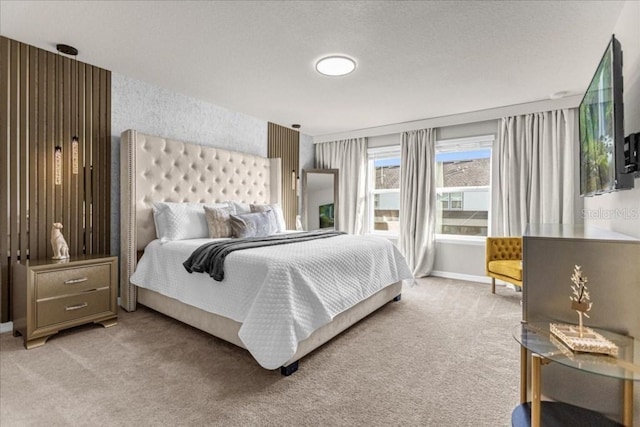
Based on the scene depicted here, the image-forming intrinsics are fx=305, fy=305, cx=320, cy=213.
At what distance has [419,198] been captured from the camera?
192 inches

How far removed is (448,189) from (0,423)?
5.18 meters

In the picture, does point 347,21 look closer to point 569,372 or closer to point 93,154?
point 569,372

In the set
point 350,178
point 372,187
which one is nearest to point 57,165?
point 350,178

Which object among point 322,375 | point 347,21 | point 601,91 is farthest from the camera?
point 347,21

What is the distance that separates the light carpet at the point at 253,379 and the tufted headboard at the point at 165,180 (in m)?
0.85

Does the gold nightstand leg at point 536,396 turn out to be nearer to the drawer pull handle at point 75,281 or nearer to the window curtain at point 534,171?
the drawer pull handle at point 75,281

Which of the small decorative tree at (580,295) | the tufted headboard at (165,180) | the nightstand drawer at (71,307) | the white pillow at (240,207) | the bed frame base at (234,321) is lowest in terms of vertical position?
the bed frame base at (234,321)

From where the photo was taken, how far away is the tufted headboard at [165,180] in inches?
123

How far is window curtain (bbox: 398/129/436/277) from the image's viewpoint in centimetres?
484

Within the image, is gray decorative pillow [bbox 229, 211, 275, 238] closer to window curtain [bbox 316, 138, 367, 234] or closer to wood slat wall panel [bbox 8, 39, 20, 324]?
wood slat wall panel [bbox 8, 39, 20, 324]

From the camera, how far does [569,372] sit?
144 centimetres

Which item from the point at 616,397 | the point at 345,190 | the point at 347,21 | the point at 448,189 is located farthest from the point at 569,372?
the point at 345,190

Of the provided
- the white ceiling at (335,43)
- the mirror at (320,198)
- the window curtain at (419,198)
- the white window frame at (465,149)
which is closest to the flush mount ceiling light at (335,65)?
the white ceiling at (335,43)

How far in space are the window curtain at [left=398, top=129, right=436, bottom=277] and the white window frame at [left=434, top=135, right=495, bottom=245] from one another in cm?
16
